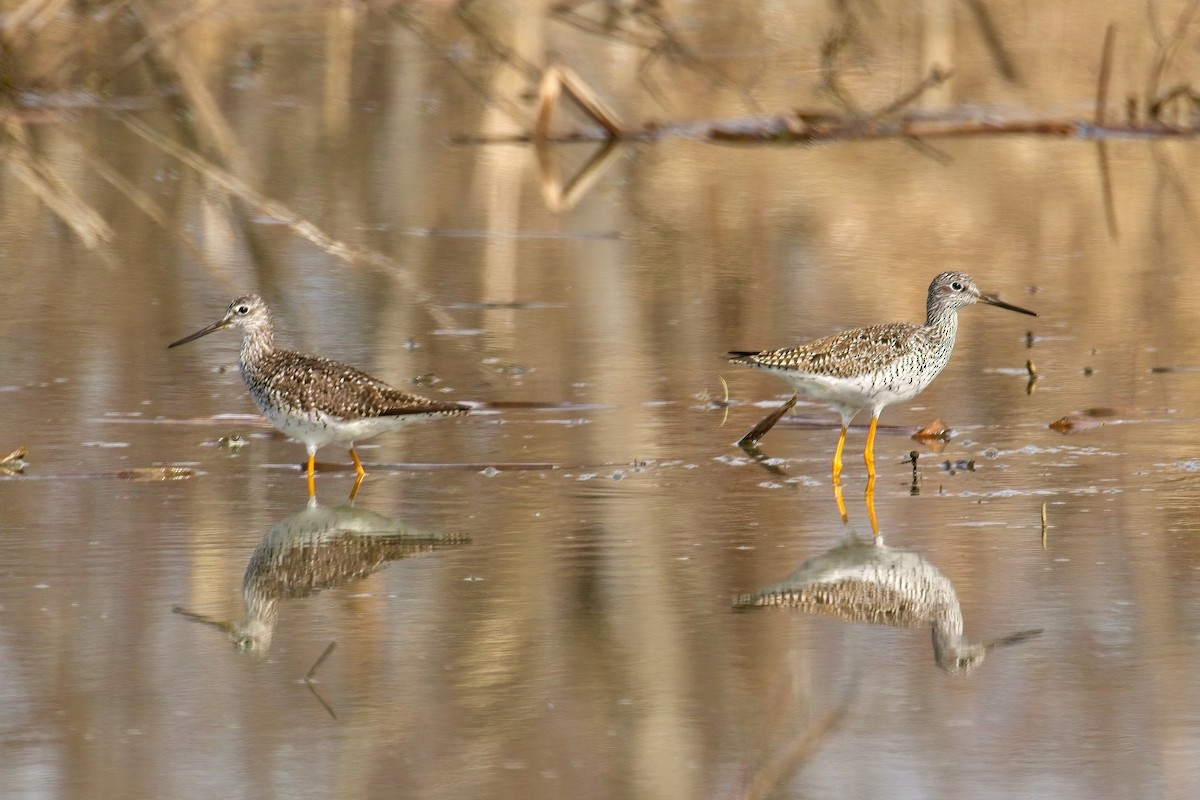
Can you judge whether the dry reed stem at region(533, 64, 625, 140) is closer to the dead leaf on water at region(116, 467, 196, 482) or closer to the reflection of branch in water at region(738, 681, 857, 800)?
the dead leaf on water at region(116, 467, 196, 482)

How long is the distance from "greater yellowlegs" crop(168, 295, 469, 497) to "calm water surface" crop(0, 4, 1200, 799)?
0.23m

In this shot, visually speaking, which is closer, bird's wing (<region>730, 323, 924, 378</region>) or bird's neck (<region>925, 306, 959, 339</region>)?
bird's wing (<region>730, 323, 924, 378</region>)

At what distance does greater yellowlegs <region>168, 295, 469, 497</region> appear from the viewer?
8.77 m

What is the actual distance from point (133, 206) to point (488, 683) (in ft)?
36.5

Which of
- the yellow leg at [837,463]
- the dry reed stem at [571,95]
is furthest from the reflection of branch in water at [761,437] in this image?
the dry reed stem at [571,95]

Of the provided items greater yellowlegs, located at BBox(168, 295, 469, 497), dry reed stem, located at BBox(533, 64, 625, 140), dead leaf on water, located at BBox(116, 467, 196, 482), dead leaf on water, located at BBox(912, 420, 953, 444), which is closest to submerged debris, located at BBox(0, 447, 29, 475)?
dead leaf on water, located at BBox(116, 467, 196, 482)

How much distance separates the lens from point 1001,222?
15938 millimetres

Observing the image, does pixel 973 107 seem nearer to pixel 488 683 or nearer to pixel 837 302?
pixel 837 302

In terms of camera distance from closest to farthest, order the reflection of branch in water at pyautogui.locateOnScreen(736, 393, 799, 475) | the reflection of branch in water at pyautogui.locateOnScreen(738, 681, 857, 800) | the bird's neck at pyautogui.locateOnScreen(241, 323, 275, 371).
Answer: the reflection of branch in water at pyautogui.locateOnScreen(738, 681, 857, 800), the reflection of branch in water at pyautogui.locateOnScreen(736, 393, 799, 475), the bird's neck at pyautogui.locateOnScreen(241, 323, 275, 371)

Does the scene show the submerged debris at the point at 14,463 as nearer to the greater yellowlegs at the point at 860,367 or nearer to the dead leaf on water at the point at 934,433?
the greater yellowlegs at the point at 860,367

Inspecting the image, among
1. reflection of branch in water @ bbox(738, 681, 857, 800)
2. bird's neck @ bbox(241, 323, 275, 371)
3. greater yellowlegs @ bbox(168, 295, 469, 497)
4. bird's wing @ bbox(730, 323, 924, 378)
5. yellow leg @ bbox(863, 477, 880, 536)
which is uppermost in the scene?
bird's neck @ bbox(241, 323, 275, 371)

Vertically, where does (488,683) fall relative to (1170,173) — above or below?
below

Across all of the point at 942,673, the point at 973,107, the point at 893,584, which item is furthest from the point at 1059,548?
the point at 973,107

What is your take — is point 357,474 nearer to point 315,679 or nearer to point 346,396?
point 346,396
